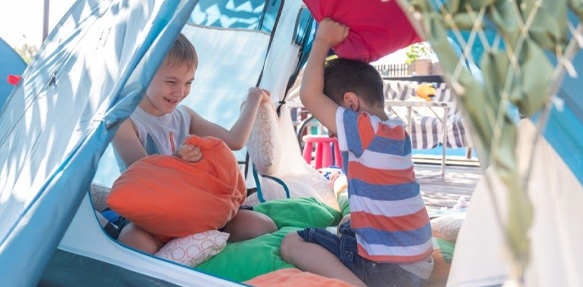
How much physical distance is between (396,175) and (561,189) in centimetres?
56

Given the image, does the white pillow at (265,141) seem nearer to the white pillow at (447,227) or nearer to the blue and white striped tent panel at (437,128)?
the white pillow at (447,227)

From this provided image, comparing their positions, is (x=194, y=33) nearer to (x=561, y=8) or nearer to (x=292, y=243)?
(x=292, y=243)

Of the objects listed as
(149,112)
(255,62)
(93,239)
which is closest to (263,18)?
(255,62)

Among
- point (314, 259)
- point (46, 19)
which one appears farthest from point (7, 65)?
point (314, 259)

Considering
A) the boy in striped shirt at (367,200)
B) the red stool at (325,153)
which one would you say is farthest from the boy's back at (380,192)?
the red stool at (325,153)

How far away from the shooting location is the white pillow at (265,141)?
2359 millimetres

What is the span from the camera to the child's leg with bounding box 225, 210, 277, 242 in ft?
5.98

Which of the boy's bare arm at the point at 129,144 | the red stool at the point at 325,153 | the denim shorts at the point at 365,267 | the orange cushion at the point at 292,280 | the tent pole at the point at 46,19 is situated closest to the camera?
the orange cushion at the point at 292,280

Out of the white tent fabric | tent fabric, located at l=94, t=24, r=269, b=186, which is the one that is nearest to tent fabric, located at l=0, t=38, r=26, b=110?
tent fabric, located at l=94, t=24, r=269, b=186

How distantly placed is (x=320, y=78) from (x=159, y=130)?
1.99 ft

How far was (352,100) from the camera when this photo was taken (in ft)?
5.24

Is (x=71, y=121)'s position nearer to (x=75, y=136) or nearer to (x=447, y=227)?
(x=75, y=136)

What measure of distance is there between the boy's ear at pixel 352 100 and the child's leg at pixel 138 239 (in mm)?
570

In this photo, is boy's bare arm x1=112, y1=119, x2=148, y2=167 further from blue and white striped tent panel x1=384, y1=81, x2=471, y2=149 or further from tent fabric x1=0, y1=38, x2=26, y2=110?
blue and white striped tent panel x1=384, y1=81, x2=471, y2=149
